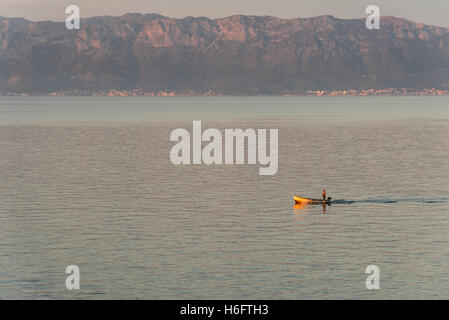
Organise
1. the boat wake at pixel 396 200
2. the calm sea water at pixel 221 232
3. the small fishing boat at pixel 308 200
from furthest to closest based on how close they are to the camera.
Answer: the boat wake at pixel 396 200
the small fishing boat at pixel 308 200
the calm sea water at pixel 221 232

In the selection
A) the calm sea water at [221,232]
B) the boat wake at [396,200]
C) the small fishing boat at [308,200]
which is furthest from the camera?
the boat wake at [396,200]

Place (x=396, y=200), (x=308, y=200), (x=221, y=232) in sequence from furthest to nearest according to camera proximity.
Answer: (x=396, y=200)
(x=308, y=200)
(x=221, y=232)

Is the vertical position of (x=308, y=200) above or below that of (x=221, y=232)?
above

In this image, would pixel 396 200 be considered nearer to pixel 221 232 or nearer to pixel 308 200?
pixel 308 200

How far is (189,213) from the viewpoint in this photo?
9250 centimetres

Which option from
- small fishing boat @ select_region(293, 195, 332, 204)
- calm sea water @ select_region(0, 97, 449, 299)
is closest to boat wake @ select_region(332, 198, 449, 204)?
calm sea water @ select_region(0, 97, 449, 299)

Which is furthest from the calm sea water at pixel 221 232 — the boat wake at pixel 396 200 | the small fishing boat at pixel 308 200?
the small fishing boat at pixel 308 200

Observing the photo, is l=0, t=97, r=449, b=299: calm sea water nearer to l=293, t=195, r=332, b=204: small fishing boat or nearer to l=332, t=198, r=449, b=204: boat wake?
l=332, t=198, r=449, b=204: boat wake

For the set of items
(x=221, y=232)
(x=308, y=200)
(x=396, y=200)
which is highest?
(x=308, y=200)

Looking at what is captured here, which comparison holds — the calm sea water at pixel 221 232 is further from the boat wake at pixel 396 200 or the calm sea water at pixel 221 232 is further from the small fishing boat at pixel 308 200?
the small fishing boat at pixel 308 200

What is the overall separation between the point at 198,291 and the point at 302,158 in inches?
4065

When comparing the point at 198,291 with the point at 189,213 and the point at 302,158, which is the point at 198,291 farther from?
the point at 302,158

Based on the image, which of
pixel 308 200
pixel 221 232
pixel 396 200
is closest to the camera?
pixel 221 232

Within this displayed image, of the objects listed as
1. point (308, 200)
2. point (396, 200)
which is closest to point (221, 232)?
point (308, 200)
